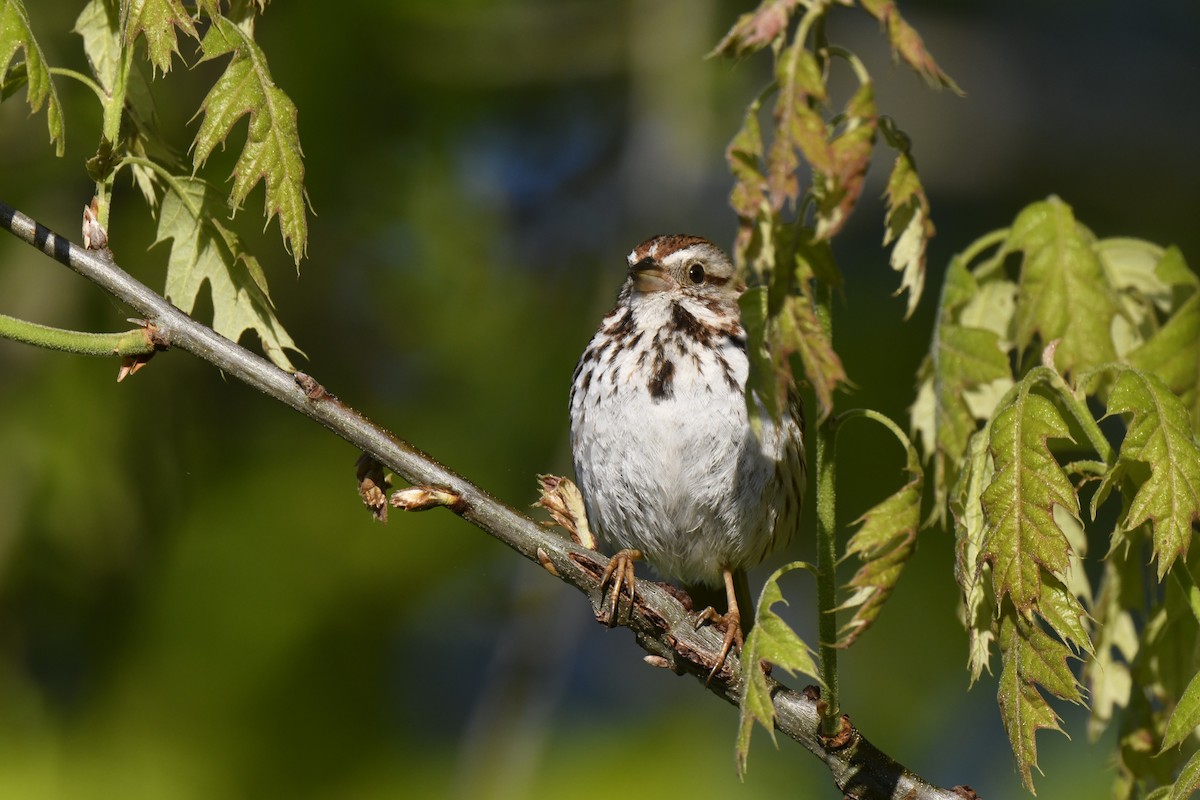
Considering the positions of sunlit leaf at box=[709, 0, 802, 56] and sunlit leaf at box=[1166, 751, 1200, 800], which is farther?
sunlit leaf at box=[1166, 751, 1200, 800]

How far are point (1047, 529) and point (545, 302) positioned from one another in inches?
149

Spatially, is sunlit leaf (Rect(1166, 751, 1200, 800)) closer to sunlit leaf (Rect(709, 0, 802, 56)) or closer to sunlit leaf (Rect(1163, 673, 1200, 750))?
sunlit leaf (Rect(1163, 673, 1200, 750))

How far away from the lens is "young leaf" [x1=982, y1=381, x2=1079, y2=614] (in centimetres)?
206

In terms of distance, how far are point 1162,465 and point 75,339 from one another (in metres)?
1.60

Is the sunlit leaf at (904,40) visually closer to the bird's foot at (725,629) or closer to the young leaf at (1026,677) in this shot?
the young leaf at (1026,677)

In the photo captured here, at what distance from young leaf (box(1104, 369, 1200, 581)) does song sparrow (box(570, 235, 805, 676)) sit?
4.70ft

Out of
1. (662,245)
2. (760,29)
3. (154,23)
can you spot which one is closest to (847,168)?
(760,29)

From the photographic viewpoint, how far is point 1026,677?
211cm

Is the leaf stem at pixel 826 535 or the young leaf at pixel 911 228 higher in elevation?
the young leaf at pixel 911 228

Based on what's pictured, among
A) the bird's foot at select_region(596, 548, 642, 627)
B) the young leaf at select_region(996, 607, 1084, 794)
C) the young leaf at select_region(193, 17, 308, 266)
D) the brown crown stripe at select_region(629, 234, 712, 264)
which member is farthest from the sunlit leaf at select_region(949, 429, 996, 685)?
the brown crown stripe at select_region(629, 234, 712, 264)

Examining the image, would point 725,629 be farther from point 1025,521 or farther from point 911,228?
point 911,228

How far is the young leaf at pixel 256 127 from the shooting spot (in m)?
2.20

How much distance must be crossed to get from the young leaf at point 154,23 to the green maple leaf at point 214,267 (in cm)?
33

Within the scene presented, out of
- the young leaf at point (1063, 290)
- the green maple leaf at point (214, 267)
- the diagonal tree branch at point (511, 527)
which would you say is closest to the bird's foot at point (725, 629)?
the diagonal tree branch at point (511, 527)
